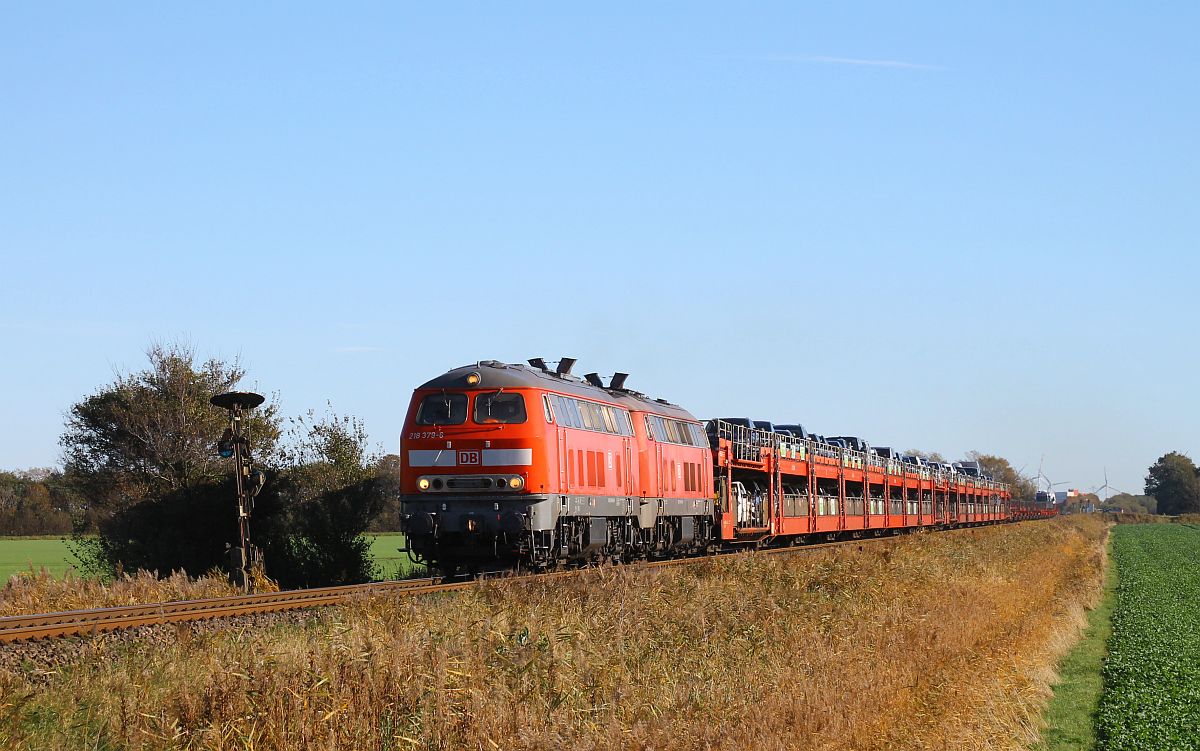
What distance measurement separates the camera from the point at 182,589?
2238 centimetres

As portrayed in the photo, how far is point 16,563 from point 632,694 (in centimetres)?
4262

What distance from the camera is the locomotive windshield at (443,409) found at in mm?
24047

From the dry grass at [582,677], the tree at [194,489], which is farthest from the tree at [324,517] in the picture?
the dry grass at [582,677]

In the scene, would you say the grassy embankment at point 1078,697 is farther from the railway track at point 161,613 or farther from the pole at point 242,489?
the pole at point 242,489

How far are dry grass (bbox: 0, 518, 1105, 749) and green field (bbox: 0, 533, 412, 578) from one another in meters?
16.8

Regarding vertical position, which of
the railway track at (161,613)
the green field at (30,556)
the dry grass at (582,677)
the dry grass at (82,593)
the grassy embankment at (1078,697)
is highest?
the green field at (30,556)

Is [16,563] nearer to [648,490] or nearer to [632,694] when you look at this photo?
[648,490]

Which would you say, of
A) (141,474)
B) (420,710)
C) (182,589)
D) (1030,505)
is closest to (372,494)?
(141,474)

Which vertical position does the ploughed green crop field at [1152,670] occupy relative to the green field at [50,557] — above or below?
below

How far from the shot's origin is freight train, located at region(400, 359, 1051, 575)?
23.4m

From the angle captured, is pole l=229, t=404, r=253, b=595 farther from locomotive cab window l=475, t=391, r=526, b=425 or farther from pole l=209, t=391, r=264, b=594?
locomotive cab window l=475, t=391, r=526, b=425

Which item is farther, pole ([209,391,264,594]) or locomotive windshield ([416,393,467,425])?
pole ([209,391,264,594])

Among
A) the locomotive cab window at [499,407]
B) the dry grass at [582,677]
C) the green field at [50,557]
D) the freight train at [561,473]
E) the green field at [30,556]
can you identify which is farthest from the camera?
the green field at [30,556]

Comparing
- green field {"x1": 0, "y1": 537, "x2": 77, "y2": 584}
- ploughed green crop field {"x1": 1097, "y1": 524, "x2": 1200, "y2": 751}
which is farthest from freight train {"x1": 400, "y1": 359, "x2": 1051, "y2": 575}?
green field {"x1": 0, "y1": 537, "x2": 77, "y2": 584}
